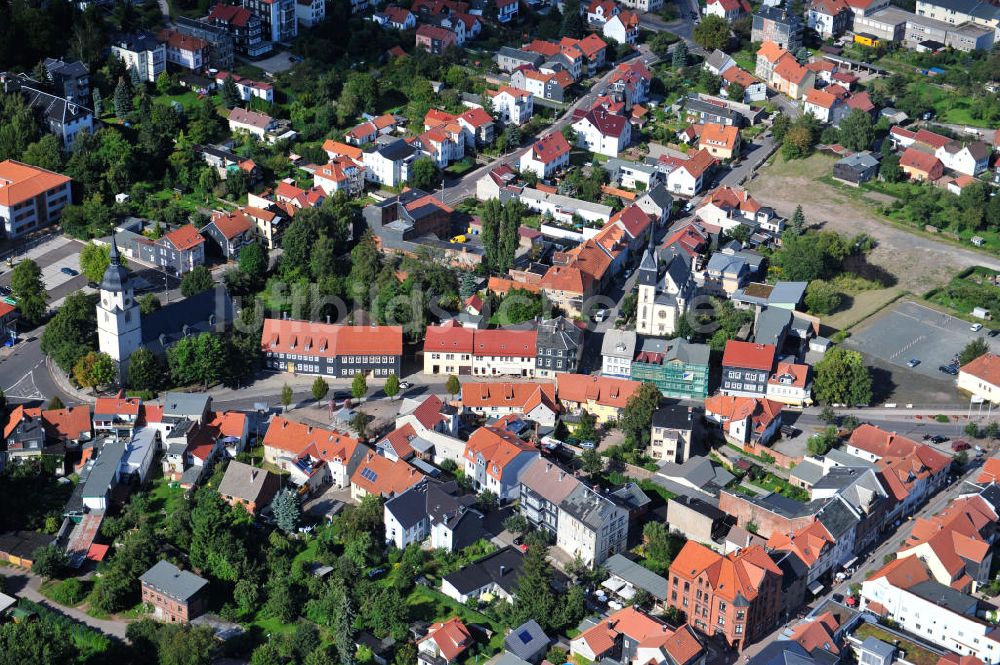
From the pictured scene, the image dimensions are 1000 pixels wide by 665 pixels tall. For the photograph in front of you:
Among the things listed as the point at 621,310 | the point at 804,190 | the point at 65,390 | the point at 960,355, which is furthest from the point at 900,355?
the point at 65,390

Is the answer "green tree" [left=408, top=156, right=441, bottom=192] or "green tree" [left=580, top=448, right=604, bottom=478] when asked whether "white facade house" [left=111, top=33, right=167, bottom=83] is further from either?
"green tree" [left=580, top=448, right=604, bottom=478]

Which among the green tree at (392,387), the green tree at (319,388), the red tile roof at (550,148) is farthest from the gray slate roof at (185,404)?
the red tile roof at (550,148)

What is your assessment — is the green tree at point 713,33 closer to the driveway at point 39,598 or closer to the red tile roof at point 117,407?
the red tile roof at point 117,407

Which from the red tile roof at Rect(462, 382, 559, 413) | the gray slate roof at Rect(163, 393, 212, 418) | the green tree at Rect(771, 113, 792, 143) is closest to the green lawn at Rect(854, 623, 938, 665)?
the red tile roof at Rect(462, 382, 559, 413)

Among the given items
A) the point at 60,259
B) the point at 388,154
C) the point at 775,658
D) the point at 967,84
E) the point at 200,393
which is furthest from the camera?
the point at 967,84

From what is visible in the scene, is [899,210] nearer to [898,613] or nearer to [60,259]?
[898,613]

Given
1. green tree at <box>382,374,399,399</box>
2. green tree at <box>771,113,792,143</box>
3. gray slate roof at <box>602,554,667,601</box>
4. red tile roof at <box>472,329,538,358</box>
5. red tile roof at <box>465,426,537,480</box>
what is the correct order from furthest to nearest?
green tree at <box>771,113,792,143</box>, red tile roof at <box>472,329,538,358</box>, green tree at <box>382,374,399,399</box>, red tile roof at <box>465,426,537,480</box>, gray slate roof at <box>602,554,667,601</box>
